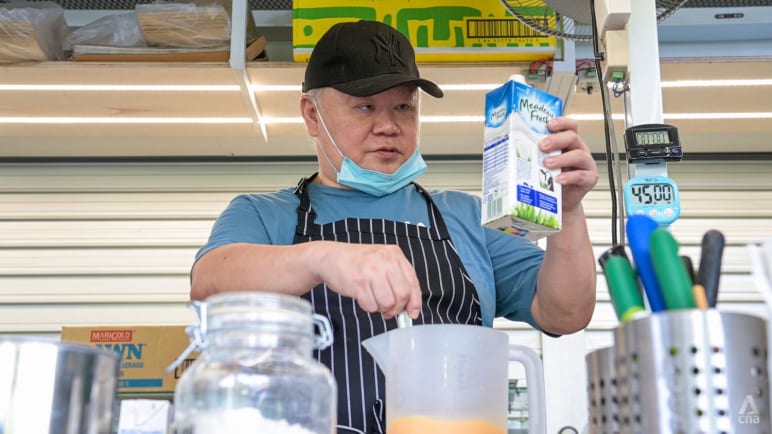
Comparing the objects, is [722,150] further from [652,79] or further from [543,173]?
[543,173]

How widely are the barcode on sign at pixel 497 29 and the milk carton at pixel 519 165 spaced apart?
214 centimetres

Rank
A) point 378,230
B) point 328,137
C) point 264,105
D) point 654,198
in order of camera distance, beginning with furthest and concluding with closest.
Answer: point 264,105, point 328,137, point 378,230, point 654,198

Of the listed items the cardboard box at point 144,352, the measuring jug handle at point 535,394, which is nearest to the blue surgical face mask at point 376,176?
the measuring jug handle at point 535,394

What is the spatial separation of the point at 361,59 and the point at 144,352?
2.13 meters

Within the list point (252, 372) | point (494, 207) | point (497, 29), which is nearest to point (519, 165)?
point (494, 207)

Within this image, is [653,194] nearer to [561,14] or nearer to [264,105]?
[561,14]

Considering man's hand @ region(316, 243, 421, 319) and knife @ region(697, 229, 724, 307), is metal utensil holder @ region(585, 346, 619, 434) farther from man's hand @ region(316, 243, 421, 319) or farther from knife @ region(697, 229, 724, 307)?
man's hand @ region(316, 243, 421, 319)

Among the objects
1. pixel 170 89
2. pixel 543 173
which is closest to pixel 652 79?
pixel 543 173

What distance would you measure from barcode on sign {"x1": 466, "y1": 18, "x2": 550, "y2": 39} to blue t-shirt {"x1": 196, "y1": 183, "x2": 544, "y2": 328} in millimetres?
1246

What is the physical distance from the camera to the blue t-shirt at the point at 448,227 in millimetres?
1932

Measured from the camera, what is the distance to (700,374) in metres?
0.73

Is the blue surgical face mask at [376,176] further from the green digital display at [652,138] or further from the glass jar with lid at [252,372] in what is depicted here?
the glass jar with lid at [252,372]

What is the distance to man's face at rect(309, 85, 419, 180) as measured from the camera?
2.04 metres

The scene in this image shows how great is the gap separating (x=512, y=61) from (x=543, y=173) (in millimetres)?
2194
